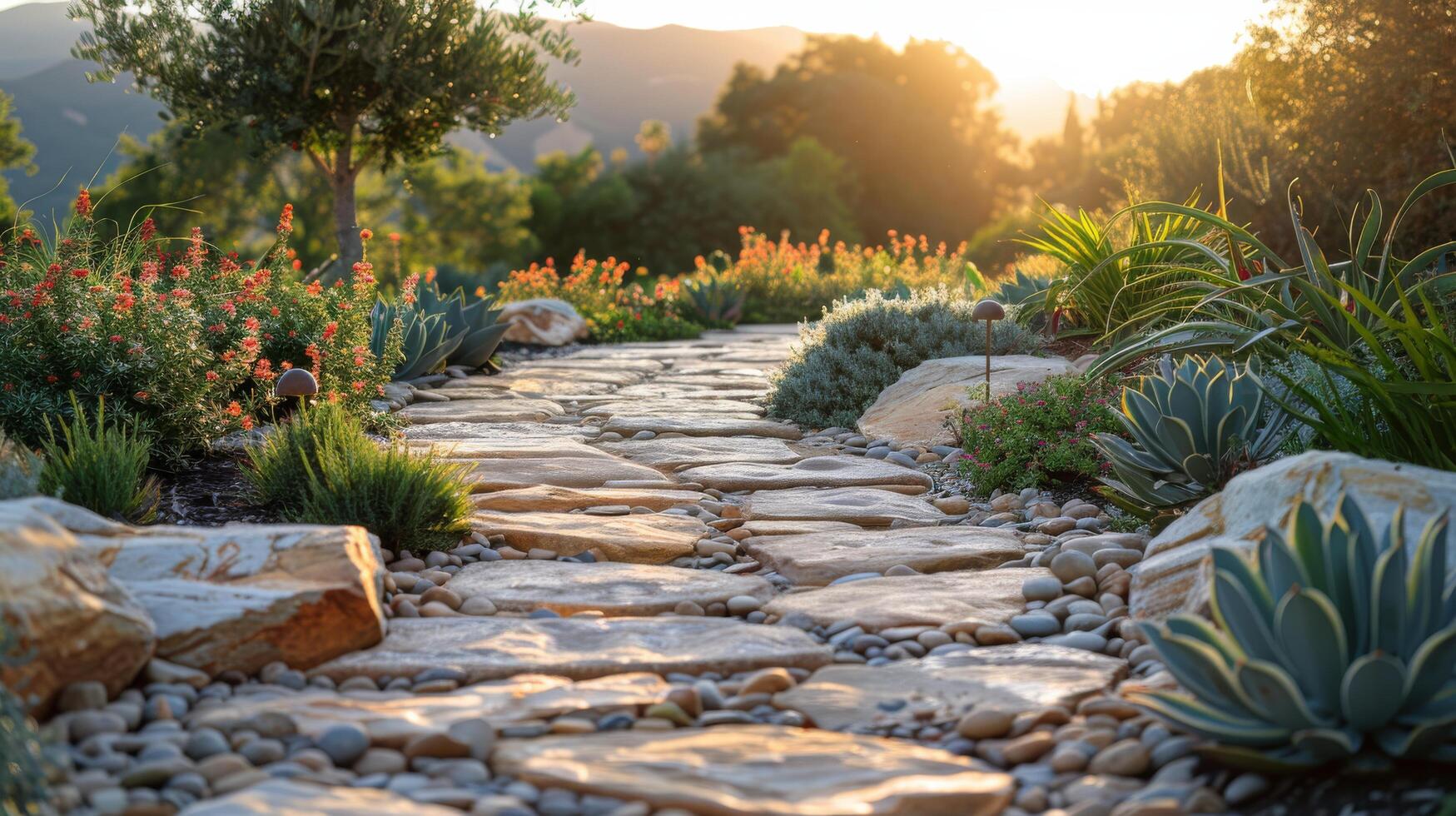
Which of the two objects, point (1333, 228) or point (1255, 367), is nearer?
point (1255, 367)

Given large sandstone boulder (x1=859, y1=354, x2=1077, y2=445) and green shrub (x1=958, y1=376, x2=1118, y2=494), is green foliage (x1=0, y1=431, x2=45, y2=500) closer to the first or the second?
green shrub (x1=958, y1=376, x2=1118, y2=494)

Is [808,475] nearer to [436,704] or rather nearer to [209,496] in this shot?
[209,496]

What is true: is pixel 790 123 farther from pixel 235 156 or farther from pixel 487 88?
pixel 487 88

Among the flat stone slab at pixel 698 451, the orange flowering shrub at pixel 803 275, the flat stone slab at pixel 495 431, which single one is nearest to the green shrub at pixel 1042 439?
the flat stone slab at pixel 698 451

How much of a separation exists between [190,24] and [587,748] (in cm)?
1045

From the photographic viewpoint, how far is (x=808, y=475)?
460 cm

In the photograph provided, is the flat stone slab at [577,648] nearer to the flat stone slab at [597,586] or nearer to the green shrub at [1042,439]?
the flat stone slab at [597,586]

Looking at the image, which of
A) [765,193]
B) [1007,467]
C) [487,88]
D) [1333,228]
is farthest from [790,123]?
[1007,467]

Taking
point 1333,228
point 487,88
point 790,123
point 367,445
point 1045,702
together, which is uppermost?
point 790,123

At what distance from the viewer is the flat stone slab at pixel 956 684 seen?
2.28m

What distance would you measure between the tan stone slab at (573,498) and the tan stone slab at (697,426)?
1293 millimetres

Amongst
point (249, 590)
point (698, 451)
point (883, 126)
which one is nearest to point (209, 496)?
point (249, 590)

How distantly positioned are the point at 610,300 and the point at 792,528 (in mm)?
9447

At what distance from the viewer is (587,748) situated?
80.1 inches
